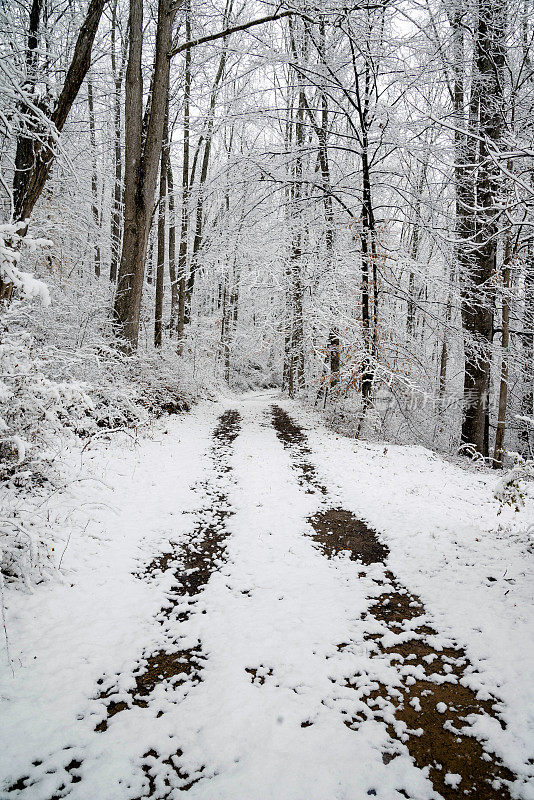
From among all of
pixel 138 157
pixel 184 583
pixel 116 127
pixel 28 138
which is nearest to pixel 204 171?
pixel 116 127

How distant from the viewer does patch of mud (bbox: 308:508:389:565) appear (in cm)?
424

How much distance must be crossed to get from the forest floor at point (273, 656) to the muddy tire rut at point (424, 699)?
0.03 feet

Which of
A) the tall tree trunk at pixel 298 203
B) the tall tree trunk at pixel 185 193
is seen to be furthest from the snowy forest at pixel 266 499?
the tall tree trunk at pixel 185 193

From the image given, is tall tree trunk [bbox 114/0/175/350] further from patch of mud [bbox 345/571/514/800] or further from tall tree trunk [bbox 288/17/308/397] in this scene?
patch of mud [bbox 345/571/514/800]

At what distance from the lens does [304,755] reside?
6.76 ft

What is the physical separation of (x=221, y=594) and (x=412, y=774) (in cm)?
191

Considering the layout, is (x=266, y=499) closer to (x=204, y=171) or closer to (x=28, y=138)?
(x=28, y=138)

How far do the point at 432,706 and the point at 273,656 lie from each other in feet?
3.43

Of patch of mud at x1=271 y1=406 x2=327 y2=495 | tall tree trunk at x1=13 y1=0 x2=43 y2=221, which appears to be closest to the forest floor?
patch of mud at x1=271 y1=406 x2=327 y2=495

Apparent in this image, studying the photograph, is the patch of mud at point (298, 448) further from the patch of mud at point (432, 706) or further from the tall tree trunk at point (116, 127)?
the tall tree trunk at point (116, 127)

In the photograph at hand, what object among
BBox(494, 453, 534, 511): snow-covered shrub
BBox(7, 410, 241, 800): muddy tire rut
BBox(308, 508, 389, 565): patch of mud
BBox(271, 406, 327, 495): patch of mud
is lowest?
BBox(7, 410, 241, 800): muddy tire rut

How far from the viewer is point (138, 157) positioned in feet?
28.9

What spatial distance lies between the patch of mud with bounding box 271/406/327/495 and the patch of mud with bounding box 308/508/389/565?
3.06 feet

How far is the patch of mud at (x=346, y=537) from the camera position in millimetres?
4238
